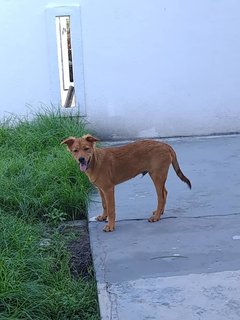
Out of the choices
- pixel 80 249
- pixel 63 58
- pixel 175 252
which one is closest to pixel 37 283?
pixel 80 249

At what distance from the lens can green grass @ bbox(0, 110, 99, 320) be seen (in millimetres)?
3768

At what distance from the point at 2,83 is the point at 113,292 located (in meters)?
4.99

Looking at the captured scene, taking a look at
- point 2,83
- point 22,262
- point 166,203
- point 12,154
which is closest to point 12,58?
point 2,83

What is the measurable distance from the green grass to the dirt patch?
0.08m

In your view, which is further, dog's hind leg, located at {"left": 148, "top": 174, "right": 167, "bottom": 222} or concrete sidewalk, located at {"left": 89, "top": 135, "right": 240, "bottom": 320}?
dog's hind leg, located at {"left": 148, "top": 174, "right": 167, "bottom": 222}

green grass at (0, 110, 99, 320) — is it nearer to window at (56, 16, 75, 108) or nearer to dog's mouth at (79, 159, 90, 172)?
window at (56, 16, 75, 108)

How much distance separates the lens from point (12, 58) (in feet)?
26.9

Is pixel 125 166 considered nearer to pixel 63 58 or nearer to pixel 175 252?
pixel 175 252

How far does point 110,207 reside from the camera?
195 inches

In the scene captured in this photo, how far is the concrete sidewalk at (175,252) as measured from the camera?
12.2ft

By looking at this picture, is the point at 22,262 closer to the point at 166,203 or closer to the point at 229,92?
the point at 166,203

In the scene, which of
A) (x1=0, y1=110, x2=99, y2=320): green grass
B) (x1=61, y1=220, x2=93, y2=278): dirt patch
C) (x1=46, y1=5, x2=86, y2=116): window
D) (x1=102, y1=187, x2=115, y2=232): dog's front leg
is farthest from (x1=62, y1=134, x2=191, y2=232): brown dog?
(x1=46, y1=5, x2=86, y2=116): window

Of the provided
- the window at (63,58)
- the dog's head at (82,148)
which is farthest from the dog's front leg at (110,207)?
the window at (63,58)

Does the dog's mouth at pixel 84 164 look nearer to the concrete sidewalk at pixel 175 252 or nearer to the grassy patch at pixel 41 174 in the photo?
the concrete sidewalk at pixel 175 252
